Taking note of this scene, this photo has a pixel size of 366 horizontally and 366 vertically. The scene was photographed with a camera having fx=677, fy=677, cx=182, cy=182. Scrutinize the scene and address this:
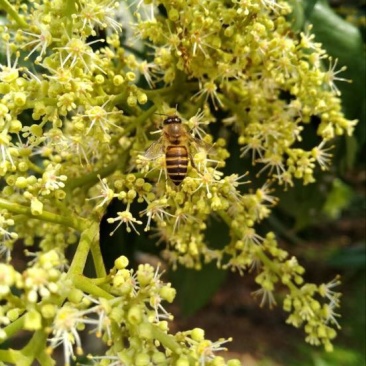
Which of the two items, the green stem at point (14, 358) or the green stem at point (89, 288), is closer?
the green stem at point (14, 358)

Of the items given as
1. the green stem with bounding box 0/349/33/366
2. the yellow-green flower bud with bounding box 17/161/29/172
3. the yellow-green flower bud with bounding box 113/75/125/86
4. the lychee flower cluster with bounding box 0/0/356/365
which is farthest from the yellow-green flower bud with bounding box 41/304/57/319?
the yellow-green flower bud with bounding box 113/75/125/86

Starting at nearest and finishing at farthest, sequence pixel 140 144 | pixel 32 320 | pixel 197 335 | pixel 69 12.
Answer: pixel 32 320 < pixel 197 335 < pixel 69 12 < pixel 140 144

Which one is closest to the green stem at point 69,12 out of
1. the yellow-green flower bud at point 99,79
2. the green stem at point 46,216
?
the yellow-green flower bud at point 99,79

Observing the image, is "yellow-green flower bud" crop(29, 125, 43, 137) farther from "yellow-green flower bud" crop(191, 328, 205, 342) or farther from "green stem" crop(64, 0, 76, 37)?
"yellow-green flower bud" crop(191, 328, 205, 342)

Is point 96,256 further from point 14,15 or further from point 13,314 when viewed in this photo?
point 14,15

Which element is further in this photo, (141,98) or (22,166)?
(141,98)


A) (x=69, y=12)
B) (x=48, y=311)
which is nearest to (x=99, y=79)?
(x=69, y=12)

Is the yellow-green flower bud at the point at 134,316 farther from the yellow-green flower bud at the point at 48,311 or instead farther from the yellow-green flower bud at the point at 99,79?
the yellow-green flower bud at the point at 99,79
